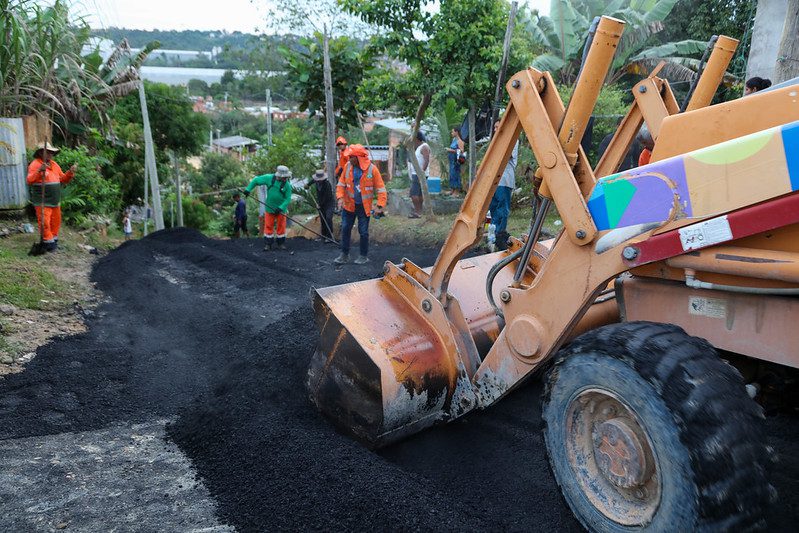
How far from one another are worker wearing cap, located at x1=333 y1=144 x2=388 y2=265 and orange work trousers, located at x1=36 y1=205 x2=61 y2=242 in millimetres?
3857

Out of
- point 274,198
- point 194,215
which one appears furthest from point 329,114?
point 194,215

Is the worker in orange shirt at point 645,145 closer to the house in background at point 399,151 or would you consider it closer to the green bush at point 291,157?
the house in background at point 399,151

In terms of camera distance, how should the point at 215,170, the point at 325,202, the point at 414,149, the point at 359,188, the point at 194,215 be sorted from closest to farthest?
the point at 359,188
the point at 414,149
the point at 325,202
the point at 194,215
the point at 215,170

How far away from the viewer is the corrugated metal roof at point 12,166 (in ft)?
30.8

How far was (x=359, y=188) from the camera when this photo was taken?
841cm

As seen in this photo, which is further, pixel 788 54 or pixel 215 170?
pixel 215 170

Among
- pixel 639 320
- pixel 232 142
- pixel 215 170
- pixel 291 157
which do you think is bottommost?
pixel 215 170

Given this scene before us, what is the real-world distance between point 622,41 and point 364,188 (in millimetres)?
9301

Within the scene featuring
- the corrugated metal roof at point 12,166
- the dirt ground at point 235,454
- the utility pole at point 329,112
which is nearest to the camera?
the dirt ground at point 235,454

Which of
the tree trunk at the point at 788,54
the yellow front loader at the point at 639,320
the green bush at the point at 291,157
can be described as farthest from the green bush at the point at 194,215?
the yellow front loader at the point at 639,320

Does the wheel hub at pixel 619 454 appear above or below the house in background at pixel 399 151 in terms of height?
above

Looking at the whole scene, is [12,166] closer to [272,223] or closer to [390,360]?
[272,223]

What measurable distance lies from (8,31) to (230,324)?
7365 millimetres

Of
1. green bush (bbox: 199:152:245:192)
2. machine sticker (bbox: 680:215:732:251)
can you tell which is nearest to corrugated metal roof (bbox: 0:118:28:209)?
machine sticker (bbox: 680:215:732:251)
